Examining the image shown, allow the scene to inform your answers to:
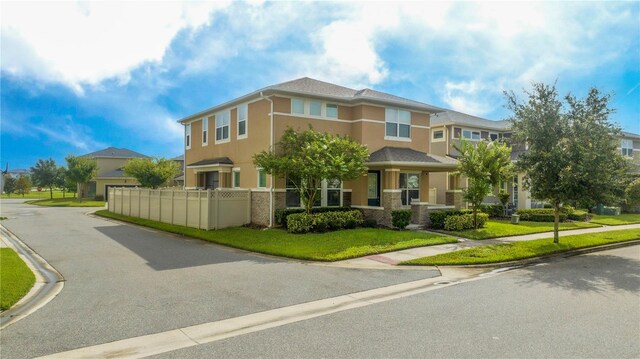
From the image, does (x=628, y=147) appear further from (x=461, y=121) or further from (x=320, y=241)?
(x=320, y=241)

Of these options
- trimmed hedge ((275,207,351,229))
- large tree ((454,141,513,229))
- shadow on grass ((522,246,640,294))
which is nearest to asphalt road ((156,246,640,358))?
shadow on grass ((522,246,640,294))

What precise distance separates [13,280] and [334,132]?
15.0m

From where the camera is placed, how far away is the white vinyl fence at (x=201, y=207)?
19.8m

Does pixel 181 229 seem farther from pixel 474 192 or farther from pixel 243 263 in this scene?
pixel 474 192

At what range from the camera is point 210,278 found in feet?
34.6

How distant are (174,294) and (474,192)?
15.1 m

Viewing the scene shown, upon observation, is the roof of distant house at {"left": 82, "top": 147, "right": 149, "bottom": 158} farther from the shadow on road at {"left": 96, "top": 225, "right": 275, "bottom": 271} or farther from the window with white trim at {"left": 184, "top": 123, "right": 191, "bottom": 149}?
the shadow on road at {"left": 96, "top": 225, "right": 275, "bottom": 271}

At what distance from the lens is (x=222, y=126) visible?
2455 cm

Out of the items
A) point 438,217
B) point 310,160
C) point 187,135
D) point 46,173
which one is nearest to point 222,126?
point 187,135

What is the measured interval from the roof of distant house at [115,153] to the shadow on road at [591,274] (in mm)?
53338

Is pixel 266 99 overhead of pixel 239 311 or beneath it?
overhead

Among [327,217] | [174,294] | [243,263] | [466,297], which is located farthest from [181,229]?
[466,297]

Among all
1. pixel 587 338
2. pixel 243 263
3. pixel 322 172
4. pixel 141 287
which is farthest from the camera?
pixel 322 172

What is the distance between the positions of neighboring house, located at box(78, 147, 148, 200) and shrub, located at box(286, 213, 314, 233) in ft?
124
